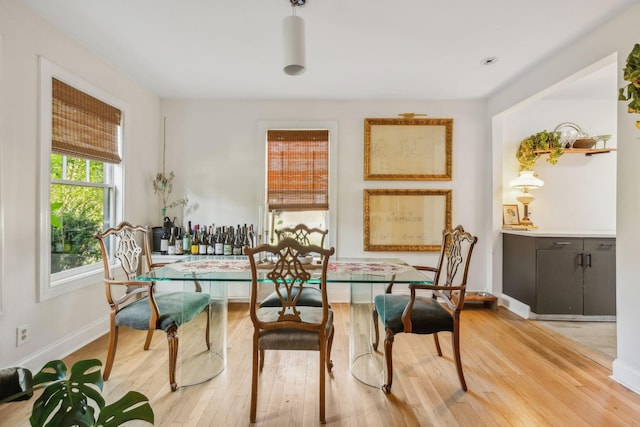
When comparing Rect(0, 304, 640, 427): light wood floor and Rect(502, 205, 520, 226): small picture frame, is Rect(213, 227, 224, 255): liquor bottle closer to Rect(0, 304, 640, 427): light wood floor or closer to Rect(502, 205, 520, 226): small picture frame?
Rect(0, 304, 640, 427): light wood floor

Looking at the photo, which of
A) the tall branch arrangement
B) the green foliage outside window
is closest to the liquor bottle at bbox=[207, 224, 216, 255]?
the tall branch arrangement

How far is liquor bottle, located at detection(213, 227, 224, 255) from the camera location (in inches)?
145

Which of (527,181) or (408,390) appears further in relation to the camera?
(527,181)

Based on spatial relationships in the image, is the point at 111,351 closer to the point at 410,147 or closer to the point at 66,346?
the point at 66,346

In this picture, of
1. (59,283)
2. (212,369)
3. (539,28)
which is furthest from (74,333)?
(539,28)

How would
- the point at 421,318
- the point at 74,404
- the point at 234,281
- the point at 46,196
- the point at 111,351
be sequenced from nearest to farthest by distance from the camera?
the point at 74,404 → the point at 234,281 → the point at 421,318 → the point at 111,351 → the point at 46,196

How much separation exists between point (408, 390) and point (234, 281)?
1.32m

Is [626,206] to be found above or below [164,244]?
above

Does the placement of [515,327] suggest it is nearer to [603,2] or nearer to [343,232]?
[343,232]

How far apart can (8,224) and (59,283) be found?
62 centimetres

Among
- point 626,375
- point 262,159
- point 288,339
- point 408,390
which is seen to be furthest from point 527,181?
point 288,339

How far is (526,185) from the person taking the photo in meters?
3.88

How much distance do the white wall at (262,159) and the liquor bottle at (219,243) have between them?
33 cm

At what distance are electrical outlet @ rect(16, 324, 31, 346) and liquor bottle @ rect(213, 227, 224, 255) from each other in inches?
65.5
